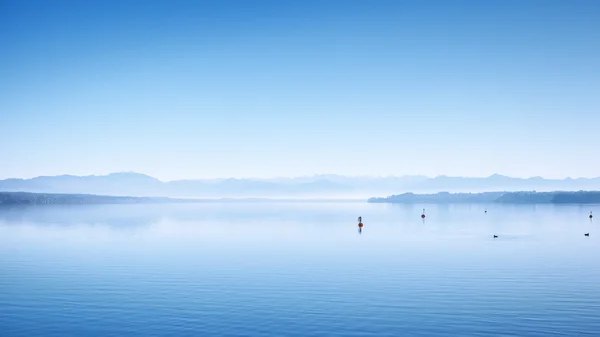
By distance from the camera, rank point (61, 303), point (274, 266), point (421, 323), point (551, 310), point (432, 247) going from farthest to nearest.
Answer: point (432, 247), point (274, 266), point (61, 303), point (551, 310), point (421, 323)

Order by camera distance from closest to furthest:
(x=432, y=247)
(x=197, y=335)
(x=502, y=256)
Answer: (x=197, y=335) < (x=502, y=256) < (x=432, y=247)

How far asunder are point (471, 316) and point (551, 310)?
5.27 meters

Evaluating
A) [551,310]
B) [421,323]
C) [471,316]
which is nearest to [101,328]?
[421,323]

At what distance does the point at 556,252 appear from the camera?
56000 mm

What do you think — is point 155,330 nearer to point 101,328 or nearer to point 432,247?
point 101,328

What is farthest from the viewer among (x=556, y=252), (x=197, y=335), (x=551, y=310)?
(x=556, y=252)

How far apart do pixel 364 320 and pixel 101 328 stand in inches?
541

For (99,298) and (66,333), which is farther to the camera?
(99,298)

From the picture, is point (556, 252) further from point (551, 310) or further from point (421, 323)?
point (421, 323)

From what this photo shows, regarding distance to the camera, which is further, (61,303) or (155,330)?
(61,303)

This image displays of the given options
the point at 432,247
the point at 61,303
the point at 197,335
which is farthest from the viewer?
the point at 432,247

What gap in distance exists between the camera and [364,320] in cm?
2627

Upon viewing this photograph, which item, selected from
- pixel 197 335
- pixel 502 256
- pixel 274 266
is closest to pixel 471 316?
pixel 197 335

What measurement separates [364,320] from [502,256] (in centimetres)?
3220
